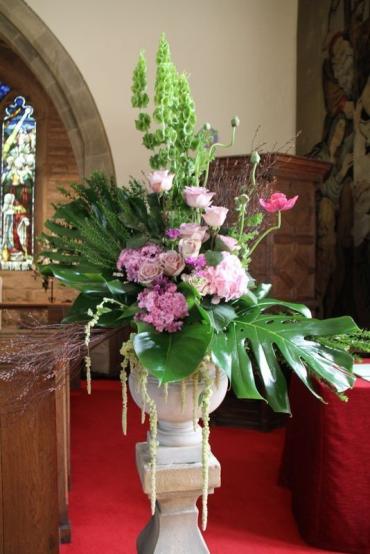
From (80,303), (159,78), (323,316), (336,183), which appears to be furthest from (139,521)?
(336,183)

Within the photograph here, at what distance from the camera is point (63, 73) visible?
20.2 feet

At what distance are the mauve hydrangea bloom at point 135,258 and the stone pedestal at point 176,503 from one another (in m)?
0.48

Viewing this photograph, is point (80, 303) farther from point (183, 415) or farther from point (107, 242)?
point (183, 415)

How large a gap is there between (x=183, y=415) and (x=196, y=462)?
147 millimetres

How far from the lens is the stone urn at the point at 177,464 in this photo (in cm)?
140

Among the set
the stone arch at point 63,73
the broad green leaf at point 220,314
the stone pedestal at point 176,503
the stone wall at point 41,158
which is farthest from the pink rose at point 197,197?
the stone wall at point 41,158

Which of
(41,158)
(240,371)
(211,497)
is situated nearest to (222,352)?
(240,371)

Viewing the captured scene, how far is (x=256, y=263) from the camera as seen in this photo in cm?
473

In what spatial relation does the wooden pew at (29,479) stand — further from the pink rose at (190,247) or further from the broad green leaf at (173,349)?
the pink rose at (190,247)

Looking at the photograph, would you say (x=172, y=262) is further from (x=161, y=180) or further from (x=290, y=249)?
(x=290, y=249)

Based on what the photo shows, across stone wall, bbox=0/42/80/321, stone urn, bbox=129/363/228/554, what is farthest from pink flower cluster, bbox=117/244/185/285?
stone wall, bbox=0/42/80/321

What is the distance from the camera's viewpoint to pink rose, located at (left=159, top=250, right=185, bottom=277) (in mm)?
1336

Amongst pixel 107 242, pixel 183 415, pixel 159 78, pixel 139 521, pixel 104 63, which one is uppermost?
pixel 104 63

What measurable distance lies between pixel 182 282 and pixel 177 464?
1.60 ft
